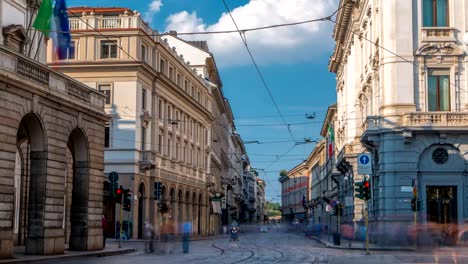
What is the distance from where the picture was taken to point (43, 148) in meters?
28.5

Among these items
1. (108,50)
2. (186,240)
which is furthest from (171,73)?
(186,240)

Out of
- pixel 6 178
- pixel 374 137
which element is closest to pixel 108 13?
pixel 374 137

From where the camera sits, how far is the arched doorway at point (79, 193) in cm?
3216

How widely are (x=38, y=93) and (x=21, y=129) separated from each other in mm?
5535

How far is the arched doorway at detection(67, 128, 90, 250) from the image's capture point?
32156 millimetres

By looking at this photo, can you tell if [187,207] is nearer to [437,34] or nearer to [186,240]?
[437,34]

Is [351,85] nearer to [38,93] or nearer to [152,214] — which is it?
[152,214]

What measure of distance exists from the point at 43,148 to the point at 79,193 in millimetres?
4407

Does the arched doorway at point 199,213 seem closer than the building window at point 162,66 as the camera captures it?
No

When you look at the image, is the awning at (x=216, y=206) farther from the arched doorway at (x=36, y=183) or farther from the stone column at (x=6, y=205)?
the stone column at (x=6, y=205)

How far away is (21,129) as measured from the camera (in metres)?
32.5

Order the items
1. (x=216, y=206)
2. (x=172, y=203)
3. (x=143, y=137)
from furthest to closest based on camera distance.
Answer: (x=216, y=206) < (x=172, y=203) < (x=143, y=137)

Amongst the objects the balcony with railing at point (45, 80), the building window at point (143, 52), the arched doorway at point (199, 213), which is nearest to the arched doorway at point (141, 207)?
the building window at point (143, 52)

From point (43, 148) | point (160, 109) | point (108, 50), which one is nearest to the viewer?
point (43, 148)
